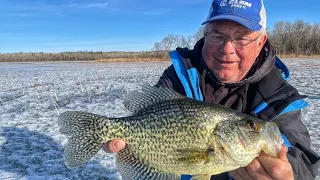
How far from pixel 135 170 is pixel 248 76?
55.9 inches

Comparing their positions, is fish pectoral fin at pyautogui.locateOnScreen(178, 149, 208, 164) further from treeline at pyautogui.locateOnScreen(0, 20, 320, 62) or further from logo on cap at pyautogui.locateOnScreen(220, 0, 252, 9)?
treeline at pyautogui.locateOnScreen(0, 20, 320, 62)

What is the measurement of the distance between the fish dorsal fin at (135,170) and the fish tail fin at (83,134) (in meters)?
0.19

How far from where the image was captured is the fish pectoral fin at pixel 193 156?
2.17m

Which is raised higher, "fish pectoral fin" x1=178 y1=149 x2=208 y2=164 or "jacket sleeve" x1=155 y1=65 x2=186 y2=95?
"jacket sleeve" x1=155 y1=65 x2=186 y2=95

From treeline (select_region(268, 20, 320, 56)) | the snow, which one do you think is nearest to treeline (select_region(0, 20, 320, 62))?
treeline (select_region(268, 20, 320, 56))

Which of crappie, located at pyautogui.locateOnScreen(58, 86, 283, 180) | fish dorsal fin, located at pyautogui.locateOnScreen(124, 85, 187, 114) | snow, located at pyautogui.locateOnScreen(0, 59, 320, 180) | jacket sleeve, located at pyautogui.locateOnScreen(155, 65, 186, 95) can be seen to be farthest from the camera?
snow, located at pyautogui.locateOnScreen(0, 59, 320, 180)

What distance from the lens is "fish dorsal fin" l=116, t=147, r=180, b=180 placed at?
2.38 m

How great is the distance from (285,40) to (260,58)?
7677 centimetres

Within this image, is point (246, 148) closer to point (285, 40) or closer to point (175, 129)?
point (175, 129)

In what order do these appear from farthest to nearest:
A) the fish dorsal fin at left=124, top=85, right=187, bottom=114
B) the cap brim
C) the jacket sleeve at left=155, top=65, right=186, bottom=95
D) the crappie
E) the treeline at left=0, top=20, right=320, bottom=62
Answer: the treeline at left=0, top=20, right=320, bottom=62 → the jacket sleeve at left=155, top=65, right=186, bottom=95 → the cap brim → the fish dorsal fin at left=124, top=85, right=187, bottom=114 → the crappie

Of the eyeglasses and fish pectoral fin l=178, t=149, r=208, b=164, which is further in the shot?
the eyeglasses

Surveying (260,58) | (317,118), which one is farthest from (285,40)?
(260,58)

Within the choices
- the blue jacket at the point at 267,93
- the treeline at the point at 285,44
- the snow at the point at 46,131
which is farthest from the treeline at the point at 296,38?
the blue jacket at the point at 267,93

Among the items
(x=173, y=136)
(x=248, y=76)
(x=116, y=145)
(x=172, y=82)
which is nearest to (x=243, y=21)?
(x=248, y=76)
